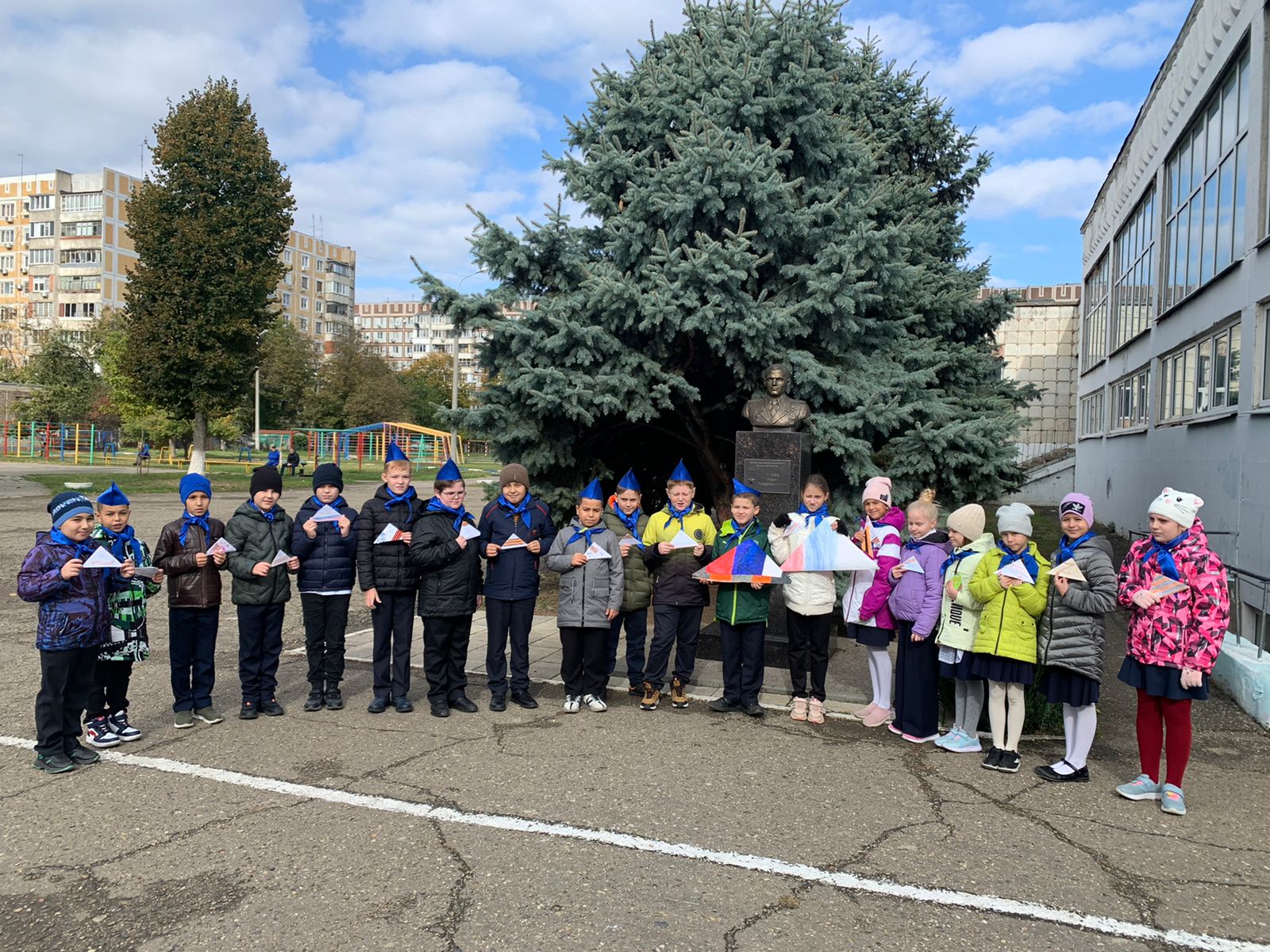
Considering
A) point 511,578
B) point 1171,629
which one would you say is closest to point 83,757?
point 511,578

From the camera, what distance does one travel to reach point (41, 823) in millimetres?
4414

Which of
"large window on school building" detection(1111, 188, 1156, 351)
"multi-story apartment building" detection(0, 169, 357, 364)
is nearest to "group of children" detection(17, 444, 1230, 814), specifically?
"large window on school building" detection(1111, 188, 1156, 351)

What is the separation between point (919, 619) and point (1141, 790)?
4.98 ft

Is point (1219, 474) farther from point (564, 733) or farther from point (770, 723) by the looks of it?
point (564, 733)

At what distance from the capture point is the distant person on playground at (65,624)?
16.6 ft

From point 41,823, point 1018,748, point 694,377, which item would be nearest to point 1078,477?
point 694,377

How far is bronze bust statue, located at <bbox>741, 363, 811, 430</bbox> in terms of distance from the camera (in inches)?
331

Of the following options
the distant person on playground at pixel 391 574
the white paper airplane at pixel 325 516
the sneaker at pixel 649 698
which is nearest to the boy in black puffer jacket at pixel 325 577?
the white paper airplane at pixel 325 516

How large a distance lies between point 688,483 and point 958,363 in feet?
19.9

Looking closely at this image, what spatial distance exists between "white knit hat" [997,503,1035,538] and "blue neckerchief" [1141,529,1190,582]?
0.63 m

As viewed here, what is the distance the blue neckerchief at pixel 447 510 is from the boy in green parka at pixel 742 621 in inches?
72.3

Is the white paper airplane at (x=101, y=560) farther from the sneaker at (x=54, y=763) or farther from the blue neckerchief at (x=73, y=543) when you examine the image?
the sneaker at (x=54, y=763)

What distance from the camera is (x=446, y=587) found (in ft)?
21.1

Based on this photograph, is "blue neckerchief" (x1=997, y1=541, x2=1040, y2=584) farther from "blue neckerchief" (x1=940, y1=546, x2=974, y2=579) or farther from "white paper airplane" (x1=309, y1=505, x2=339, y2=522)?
"white paper airplane" (x1=309, y1=505, x2=339, y2=522)
